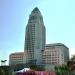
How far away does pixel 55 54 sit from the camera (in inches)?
6417

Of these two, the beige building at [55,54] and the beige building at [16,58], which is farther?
the beige building at [16,58]

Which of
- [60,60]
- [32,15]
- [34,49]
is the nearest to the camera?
[60,60]

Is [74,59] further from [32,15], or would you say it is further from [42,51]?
[32,15]

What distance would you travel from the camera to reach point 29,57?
167 metres

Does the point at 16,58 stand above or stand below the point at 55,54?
below

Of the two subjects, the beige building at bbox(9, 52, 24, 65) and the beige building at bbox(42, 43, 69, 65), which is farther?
the beige building at bbox(9, 52, 24, 65)

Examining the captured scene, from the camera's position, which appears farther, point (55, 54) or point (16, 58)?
point (16, 58)

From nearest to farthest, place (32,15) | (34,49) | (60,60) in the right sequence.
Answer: (60,60)
(34,49)
(32,15)

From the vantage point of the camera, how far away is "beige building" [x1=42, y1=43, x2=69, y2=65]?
16119 centimetres

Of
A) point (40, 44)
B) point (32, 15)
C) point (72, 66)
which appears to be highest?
point (32, 15)

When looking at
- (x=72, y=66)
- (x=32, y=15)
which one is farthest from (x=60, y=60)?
(x=72, y=66)

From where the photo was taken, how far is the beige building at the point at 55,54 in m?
161

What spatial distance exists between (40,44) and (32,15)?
801 inches

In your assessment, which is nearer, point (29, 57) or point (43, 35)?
point (29, 57)
